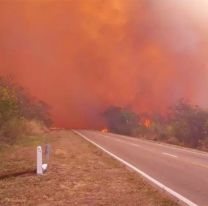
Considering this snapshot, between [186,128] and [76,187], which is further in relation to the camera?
[186,128]

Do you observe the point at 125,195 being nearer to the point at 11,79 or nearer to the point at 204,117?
the point at 11,79

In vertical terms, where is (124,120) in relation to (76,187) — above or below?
above

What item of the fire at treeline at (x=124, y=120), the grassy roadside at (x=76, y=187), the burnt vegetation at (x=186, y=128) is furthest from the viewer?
the burnt vegetation at (x=186, y=128)

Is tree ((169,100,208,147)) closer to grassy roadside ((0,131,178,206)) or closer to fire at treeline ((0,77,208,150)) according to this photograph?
fire at treeline ((0,77,208,150))

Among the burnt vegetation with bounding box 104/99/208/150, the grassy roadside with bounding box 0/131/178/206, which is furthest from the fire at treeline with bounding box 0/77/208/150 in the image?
the grassy roadside with bounding box 0/131/178/206

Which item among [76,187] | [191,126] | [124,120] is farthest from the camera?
[124,120]

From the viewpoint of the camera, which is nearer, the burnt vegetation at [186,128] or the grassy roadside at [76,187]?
the grassy roadside at [76,187]

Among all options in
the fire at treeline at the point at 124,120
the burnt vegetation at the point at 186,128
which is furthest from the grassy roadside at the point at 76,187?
the burnt vegetation at the point at 186,128

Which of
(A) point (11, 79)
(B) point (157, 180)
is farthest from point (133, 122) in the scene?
(B) point (157, 180)

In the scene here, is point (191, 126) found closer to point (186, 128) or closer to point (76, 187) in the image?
point (186, 128)

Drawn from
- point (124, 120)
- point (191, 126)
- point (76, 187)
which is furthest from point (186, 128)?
point (124, 120)

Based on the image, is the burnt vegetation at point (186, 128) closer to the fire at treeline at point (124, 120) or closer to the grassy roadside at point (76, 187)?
the fire at treeline at point (124, 120)

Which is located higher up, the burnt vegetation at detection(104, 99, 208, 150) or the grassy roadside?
the burnt vegetation at detection(104, 99, 208, 150)

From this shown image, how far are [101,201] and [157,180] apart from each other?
3.58 meters
